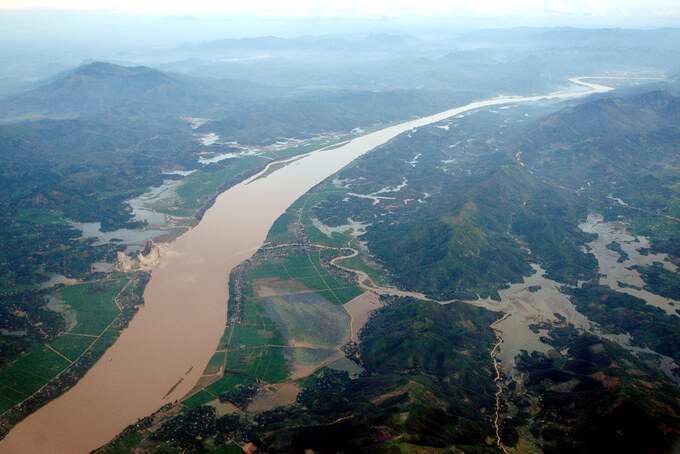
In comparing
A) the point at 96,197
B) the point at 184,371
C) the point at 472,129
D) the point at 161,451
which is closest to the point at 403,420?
the point at 161,451

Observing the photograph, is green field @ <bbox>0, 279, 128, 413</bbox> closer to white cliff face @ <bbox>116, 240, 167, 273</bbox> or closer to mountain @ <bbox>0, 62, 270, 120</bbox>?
white cliff face @ <bbox>116, 240, 167, 273</bbox>

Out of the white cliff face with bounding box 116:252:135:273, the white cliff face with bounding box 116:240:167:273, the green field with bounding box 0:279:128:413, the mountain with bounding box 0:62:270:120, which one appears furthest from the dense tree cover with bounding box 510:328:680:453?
the mountain with bounding box 0:62:270:120

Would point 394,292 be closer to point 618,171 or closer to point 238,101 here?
point 618,171

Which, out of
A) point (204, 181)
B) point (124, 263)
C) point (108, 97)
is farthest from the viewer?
point (108, 97)

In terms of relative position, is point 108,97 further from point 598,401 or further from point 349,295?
point 598,401

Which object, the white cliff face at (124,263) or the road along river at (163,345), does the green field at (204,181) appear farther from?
the white cliff face at (124,263)

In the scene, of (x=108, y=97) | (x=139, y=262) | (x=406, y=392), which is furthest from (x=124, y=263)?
(x=108, y=97)

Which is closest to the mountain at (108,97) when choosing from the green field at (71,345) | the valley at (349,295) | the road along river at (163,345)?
the valley at (349,295)
